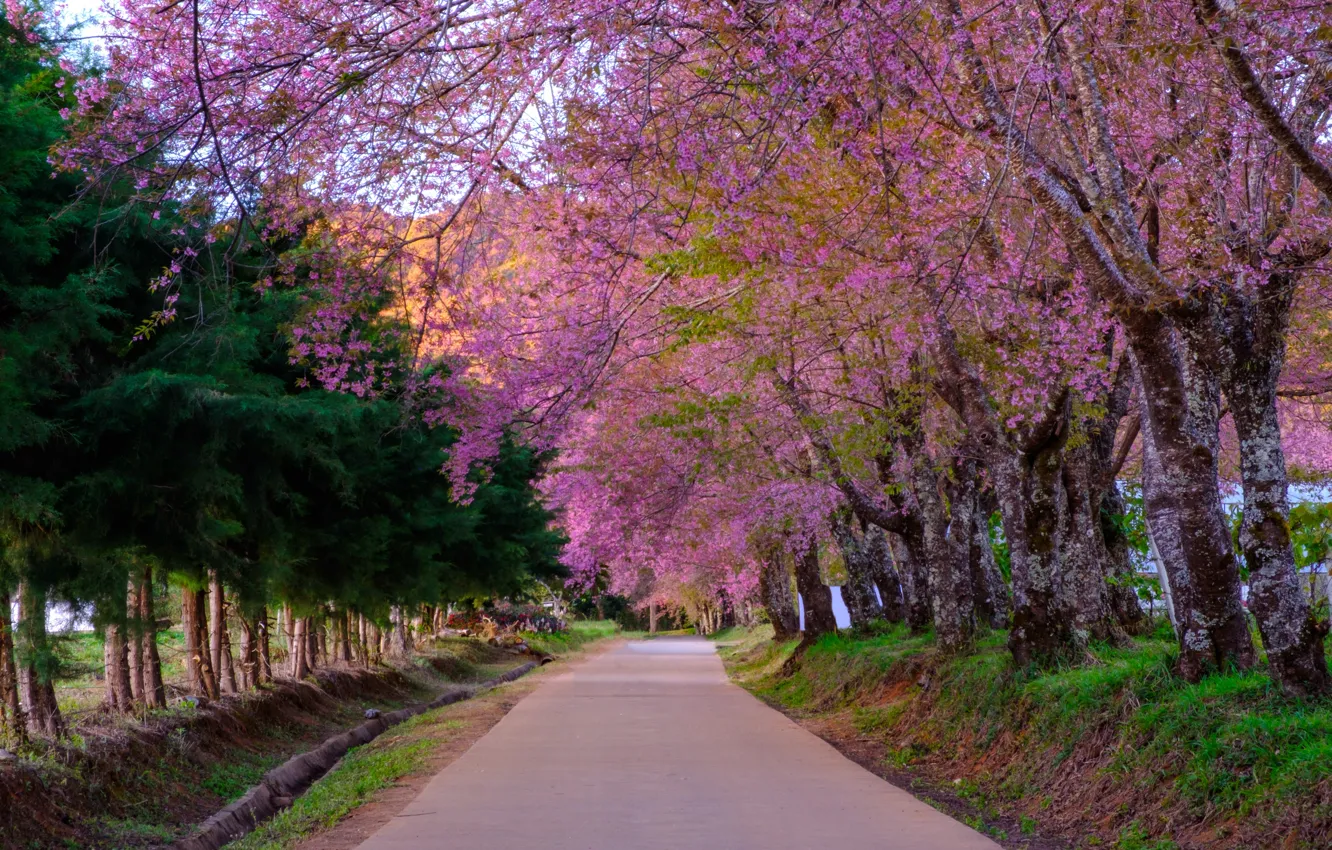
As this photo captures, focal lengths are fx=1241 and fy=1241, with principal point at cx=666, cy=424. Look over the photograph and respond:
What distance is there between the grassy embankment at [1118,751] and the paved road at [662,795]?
0.92m

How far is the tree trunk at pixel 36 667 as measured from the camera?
32.7ft

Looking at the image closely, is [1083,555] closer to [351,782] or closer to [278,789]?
[351,782]

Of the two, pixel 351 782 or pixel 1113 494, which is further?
pixel 1113 494

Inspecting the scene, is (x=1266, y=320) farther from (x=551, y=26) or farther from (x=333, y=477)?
(x=333, y=477)

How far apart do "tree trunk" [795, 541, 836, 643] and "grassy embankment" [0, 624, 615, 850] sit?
390 inches

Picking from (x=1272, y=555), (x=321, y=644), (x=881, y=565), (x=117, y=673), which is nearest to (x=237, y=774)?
(x=117, y=673)

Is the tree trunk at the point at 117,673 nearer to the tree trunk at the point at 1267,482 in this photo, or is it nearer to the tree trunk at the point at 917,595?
the tree trunk at the point at 1267,482

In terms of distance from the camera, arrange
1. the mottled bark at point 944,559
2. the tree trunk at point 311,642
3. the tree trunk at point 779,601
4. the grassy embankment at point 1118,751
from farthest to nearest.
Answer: the tree trunk at point 779,601, the tree trunk at point 311,642, the mottled bark at point 944,559, the grassy embankment at point 1118,751

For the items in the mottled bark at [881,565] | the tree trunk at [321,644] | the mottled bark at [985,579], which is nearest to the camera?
the mottled bark at [985,579]

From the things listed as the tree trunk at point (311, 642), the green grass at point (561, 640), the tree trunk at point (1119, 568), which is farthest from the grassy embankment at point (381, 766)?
the green grass at point (561, 640)

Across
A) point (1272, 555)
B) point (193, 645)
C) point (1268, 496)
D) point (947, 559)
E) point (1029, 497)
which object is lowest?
point (193, 645)

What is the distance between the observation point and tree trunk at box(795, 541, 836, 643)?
27761mm

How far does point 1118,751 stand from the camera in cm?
926

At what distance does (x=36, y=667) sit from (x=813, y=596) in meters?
20.6
